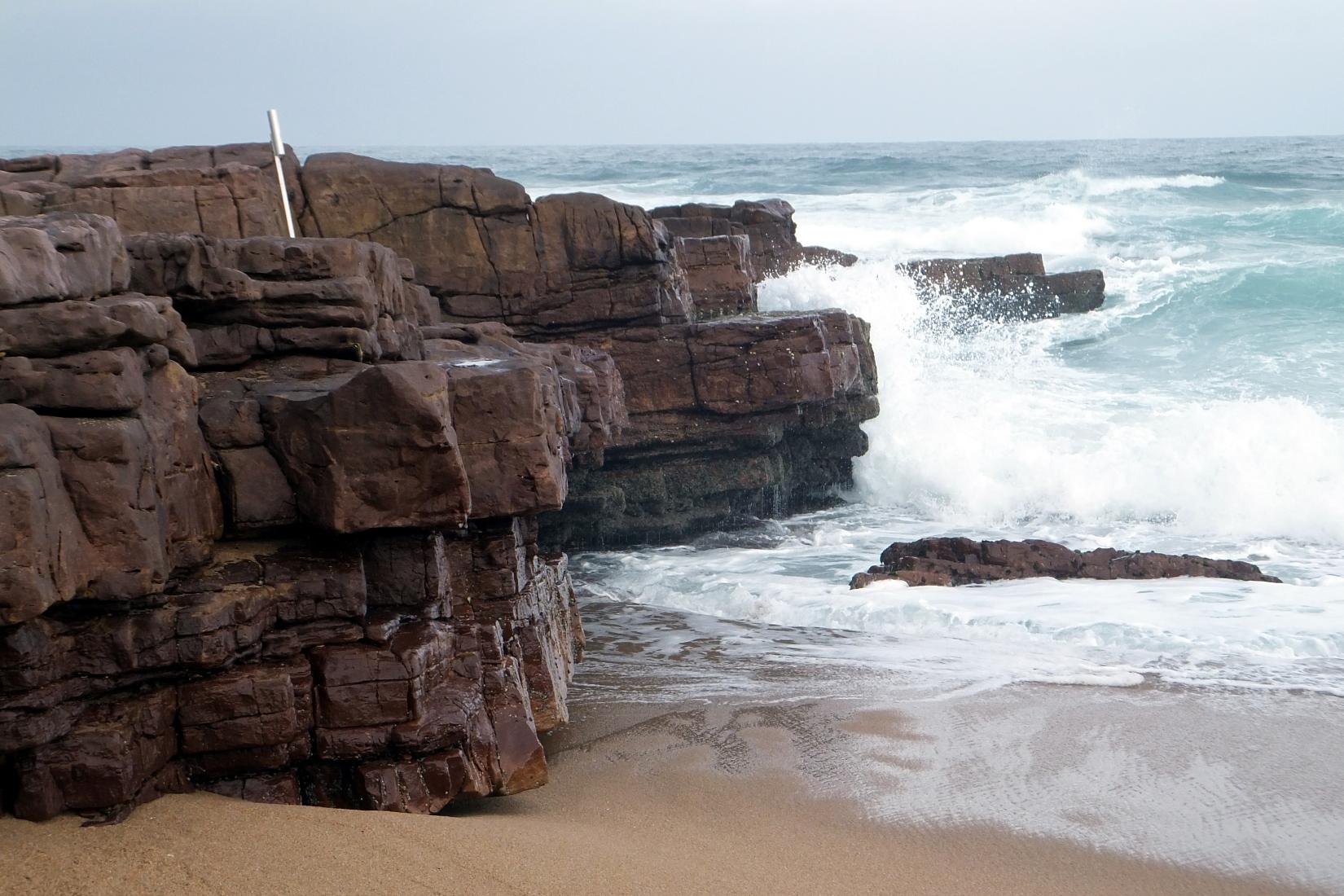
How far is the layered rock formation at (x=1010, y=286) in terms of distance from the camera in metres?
21.2

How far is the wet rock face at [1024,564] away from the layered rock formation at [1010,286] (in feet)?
35.7

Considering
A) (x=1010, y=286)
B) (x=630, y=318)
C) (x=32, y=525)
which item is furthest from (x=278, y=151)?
(x=1010, y=286)

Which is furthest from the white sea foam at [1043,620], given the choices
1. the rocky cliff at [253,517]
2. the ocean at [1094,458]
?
the rocky cliff at [253,517]

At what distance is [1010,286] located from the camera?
2206 centimetres

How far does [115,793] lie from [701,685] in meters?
3.66

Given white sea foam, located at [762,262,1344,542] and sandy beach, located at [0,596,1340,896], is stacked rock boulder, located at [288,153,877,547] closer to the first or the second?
white sea foam, located at [762,262,1344,542]

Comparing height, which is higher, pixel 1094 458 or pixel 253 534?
pixel 253 534

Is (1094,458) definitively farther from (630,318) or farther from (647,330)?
(630,318)

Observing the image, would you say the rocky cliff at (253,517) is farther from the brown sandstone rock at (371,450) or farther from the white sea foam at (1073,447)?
the white sea foam at (1073,447)

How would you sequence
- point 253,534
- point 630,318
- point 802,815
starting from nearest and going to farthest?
point 253,534
point 802,815
point 630,318

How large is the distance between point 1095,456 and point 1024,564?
440cm

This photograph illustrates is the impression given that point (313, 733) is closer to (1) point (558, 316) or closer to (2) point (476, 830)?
(2) point (476, 830)

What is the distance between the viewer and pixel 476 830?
5.07 meters

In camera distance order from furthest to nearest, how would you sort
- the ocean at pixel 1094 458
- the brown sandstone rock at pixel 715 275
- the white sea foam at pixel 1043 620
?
the brown sandstone rock at pixel 715 275 < the ocean at pixel 1094 458 < the white sea foam at pixel 1043 620
